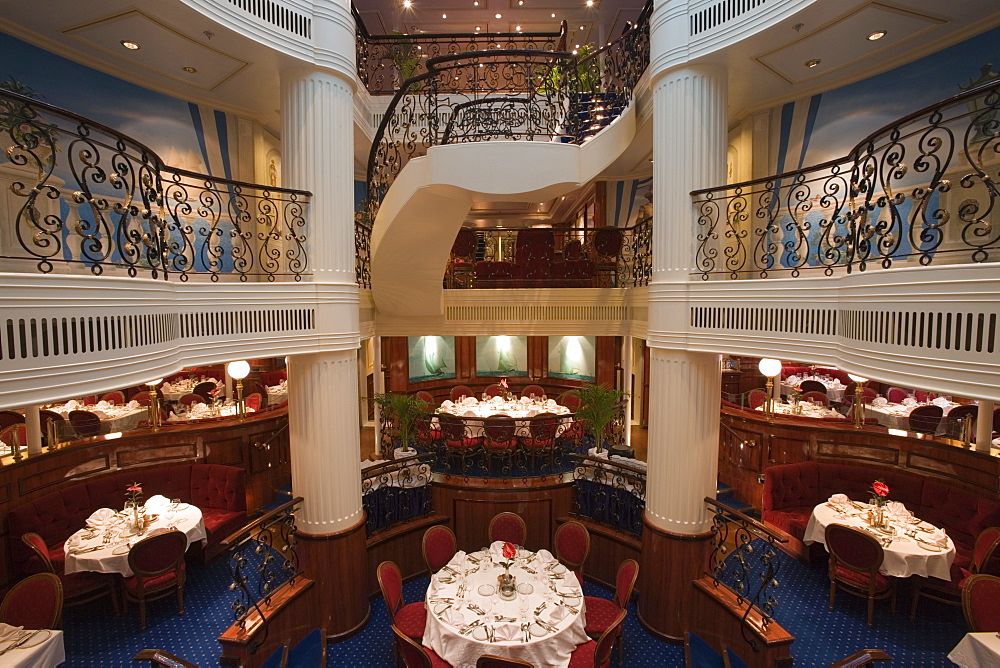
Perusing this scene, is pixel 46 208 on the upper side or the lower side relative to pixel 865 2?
lower

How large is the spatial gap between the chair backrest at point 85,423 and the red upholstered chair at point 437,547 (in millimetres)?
5774

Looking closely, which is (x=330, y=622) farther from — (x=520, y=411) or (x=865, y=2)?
(x=865, y=2)

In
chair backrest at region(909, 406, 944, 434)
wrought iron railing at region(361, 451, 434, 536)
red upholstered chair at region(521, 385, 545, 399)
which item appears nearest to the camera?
wrought iron railing at region(361, 451, 434, 536)

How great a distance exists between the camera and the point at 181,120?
260 inches

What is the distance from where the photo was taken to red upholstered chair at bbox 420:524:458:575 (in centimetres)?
562

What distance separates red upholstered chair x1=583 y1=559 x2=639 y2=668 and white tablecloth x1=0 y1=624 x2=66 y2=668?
15.1 feet

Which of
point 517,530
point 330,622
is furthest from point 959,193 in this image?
point 330,622

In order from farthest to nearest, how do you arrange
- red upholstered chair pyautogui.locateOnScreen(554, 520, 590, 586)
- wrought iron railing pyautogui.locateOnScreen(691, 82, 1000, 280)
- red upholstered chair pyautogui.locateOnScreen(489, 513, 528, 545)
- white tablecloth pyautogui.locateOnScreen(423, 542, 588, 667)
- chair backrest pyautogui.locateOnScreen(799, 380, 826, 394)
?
chair backrest pyautogui.locateOnScreen(799, 380, 826, 394), red upholstered chair pyautogui.locateOnScreen(489, 513, 528, 545), red upholstered chair pyautogui.locateOnScreen(554, 520, 590, 586), white tablecloth pyautogui.locateOnScreen(423, 542, 588, 667), wrought iron railing pyautogui.locateOnScreen(691, 82, 1000, 280)

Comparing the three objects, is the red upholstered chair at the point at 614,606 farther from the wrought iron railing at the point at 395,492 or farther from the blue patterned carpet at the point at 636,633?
the wrought iron railing at the point at 395,492

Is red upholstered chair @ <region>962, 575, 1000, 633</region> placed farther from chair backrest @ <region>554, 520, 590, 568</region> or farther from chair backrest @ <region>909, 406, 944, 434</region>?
chair backrest @ <region>909, 406, 944, 434</region>

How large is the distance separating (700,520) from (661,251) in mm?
2913

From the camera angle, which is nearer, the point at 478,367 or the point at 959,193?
the point at 959,193

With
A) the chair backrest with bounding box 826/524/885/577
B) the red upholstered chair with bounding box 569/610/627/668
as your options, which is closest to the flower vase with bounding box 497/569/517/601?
the red upholstered chair with bounding box 569/610/627/668

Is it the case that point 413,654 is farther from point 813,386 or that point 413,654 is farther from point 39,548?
point 813,386
